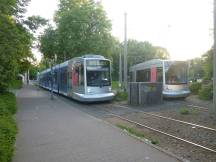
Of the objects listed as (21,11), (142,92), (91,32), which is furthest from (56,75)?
(142,92)

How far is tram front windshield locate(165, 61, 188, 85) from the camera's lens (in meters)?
27.3

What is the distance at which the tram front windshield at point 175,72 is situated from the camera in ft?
89.7

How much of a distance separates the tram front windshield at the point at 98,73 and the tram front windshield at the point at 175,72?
3763 mm

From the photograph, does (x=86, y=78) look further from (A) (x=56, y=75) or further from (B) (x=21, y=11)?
(A) (x=56, y=75)

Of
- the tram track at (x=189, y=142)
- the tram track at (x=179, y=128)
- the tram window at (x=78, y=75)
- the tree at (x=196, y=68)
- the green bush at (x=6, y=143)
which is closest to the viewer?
the green bush at (x=6, y=143)

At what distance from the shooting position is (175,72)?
27562 millimetres

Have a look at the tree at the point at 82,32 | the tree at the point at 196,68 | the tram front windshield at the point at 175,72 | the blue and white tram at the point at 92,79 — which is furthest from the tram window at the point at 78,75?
the tree at the point at 196,68

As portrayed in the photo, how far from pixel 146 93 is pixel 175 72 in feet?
10.7

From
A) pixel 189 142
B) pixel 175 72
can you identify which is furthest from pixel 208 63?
pixel 189 142

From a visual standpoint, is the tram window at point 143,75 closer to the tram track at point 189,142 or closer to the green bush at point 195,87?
the green bush at point 195,87

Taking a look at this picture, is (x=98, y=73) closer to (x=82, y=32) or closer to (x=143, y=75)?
(x=143, y=75)

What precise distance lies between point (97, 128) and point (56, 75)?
2576 centimetres

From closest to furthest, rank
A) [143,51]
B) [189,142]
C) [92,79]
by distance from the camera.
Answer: [189,142], [92,79], [143,51]

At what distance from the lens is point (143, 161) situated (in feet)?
29.9
